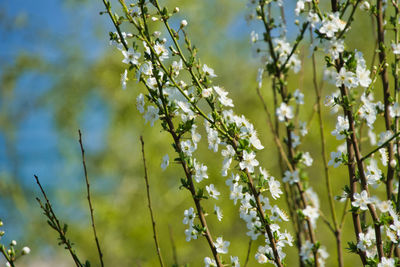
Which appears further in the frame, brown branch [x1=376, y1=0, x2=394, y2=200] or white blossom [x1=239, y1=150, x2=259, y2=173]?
brown branch [x1=376, y1=0, x2=394, y2=200]

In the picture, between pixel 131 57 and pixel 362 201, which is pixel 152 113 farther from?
pixel 362 201

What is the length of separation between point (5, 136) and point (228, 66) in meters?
3.18

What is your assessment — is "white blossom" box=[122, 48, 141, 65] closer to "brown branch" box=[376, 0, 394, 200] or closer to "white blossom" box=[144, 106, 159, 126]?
"white blossom" box=[144, 106, 159, 126]

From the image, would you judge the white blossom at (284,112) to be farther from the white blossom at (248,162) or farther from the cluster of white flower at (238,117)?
the white blossom at (248,162)

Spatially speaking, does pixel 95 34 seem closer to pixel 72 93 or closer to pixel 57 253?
pixel 72 93

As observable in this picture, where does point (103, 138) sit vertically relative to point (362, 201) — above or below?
above

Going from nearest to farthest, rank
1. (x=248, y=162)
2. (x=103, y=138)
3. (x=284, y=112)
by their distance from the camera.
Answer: (x=248, y=162) → (x=284, y=112) → (x=103, y=138)

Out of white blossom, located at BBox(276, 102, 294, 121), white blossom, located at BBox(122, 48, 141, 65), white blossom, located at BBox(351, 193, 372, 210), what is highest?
white blossom, located at BBox(276, 102, 294, 121)

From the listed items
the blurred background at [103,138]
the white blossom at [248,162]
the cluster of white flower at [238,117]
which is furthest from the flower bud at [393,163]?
the blurred background at [103,138]

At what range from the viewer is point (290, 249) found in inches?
196

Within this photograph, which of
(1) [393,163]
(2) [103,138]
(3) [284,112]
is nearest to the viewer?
(1) [393,163]

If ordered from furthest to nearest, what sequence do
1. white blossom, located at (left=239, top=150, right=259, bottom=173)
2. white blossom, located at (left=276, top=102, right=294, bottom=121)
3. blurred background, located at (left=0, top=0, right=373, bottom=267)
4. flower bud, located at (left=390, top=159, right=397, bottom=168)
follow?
blurred background, located at (left=0, top=0, right=373, bottom=267) → white blossom, located at (left=276, top=102, right=294, bottom=121) → flower bud, located at (left=390, top=159, right=397, bottom=168) → white blossom, located at (left=239, top=150, right=259, bottom=173)

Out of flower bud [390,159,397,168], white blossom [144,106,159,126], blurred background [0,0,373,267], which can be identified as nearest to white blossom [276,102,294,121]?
flower bud [390,159,397,168]

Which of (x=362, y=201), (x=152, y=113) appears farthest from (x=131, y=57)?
(x=362, y=201)
